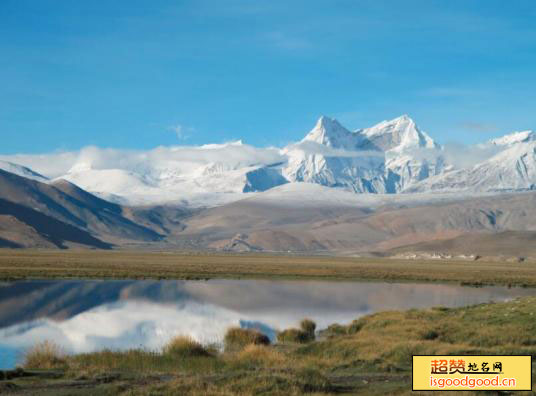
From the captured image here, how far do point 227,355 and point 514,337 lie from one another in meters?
11.8

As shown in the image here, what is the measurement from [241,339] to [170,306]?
884 inches

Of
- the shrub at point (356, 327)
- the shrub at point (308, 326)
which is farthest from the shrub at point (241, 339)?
the shrub at point (356, 327)

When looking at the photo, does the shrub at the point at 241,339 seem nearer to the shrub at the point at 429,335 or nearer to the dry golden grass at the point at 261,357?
the dry golden grass at the point at 261,357

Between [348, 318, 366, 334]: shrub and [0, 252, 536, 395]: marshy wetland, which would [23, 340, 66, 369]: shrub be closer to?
[0, 252, 536, 395]: marshy wetland

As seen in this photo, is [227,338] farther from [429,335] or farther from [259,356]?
[429,335]

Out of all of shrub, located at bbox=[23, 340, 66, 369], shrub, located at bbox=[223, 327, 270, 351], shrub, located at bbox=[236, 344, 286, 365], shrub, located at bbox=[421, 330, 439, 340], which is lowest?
shrub, located at bbox=[23, 340, 66, 369]

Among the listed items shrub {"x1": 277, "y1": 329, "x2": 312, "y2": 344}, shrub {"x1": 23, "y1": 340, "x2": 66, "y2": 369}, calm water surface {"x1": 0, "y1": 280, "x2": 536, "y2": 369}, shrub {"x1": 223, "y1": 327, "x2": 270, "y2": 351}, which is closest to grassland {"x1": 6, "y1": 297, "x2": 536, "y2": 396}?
shrub {"x1": 23, "y1": 340, "x2": 66, "y2": 369}

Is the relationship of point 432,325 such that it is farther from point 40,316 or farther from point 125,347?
point 40,316

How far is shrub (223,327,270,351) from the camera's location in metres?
35.0

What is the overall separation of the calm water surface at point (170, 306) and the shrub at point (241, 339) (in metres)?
1.63

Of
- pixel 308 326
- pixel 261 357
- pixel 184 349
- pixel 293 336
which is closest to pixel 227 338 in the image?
pixel 293 336

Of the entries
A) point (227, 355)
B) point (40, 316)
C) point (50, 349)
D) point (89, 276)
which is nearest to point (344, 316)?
point (40, 316)

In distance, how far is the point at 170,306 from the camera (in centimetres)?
5731

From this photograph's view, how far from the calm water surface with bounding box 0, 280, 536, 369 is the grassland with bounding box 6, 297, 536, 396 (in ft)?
15.0
